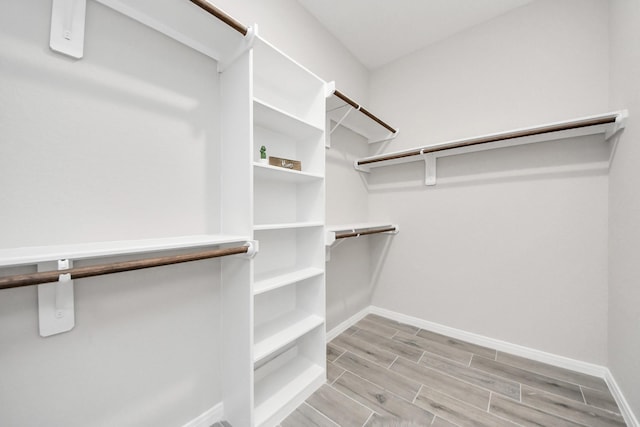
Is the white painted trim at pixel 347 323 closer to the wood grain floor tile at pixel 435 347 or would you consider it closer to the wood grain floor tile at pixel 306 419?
the wood grain floor tile at pixel 435 347

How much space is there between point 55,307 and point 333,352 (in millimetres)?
1583

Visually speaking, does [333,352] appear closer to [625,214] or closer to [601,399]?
[601,399]

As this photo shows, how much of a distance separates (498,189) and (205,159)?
2.04 m

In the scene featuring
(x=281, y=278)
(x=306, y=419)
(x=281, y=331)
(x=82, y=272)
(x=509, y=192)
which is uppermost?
(x=509, y=192)

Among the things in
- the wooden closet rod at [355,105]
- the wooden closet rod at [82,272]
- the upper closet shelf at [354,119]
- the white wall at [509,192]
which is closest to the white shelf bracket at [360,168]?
the white wall at [509,192]

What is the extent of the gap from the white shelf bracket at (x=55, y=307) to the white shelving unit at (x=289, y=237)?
68cm

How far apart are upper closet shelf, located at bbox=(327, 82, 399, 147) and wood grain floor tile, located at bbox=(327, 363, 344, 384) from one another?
162 centimetres

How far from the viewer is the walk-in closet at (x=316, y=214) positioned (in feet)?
2.58

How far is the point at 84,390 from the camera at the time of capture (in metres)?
0.83

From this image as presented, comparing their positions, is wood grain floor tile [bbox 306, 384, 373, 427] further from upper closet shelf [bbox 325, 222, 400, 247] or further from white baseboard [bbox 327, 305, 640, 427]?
upper closet shelf [bbox 325, 222, 400, 247]

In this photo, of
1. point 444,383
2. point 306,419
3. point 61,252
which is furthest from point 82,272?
point 444,383

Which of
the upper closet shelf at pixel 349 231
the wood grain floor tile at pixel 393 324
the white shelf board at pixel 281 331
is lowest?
the wood grain floor tile at pixel 393 324

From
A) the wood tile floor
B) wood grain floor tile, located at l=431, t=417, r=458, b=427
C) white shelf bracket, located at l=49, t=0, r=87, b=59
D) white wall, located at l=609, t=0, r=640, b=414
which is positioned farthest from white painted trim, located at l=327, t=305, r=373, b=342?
white shelf bracket, located at l=49, t=0, r=87, b=59

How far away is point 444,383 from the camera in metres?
1.44
